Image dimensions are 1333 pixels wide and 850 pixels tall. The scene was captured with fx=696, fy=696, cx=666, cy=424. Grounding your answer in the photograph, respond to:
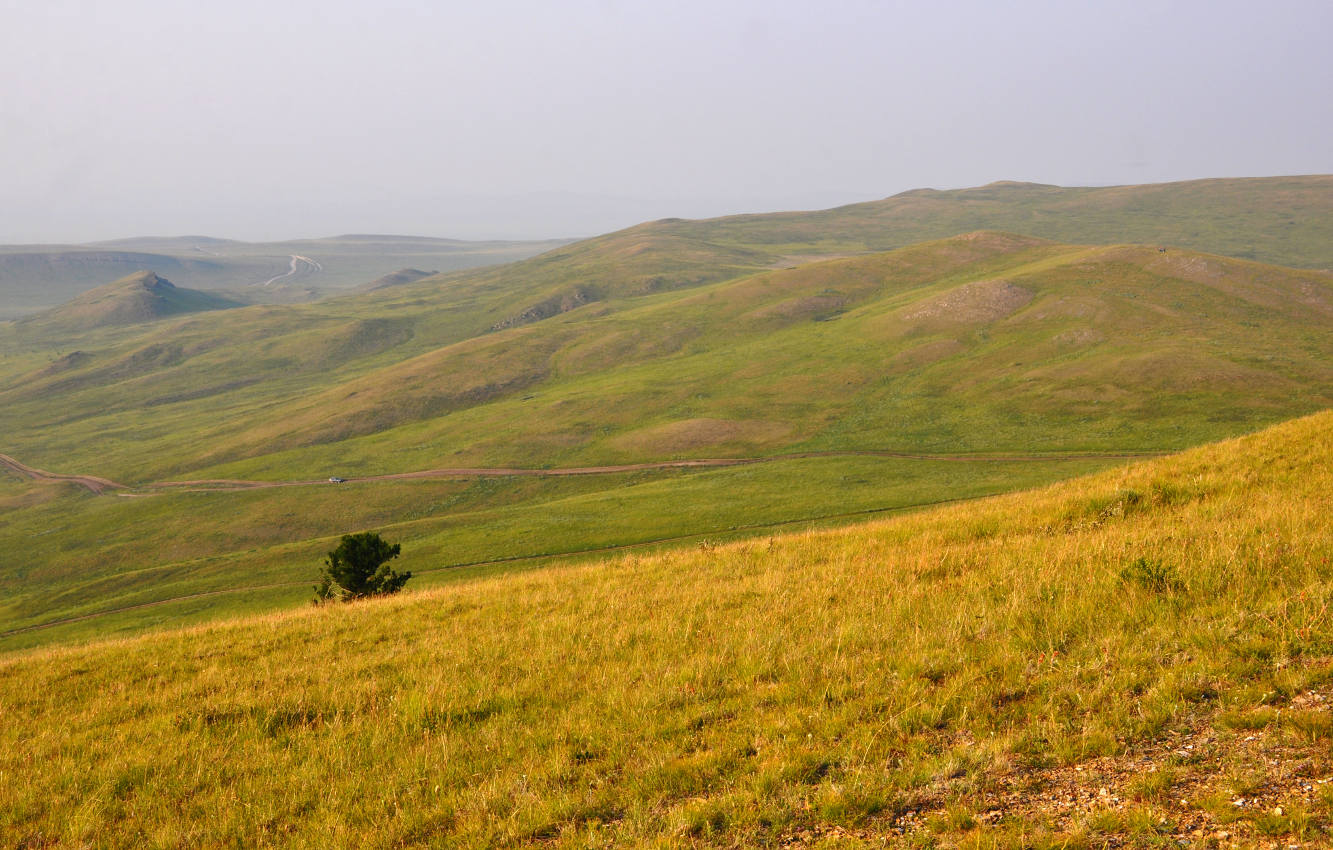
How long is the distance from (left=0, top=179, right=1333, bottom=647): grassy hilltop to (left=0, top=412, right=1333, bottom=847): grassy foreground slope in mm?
36745

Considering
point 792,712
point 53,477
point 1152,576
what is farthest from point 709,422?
point 53,477

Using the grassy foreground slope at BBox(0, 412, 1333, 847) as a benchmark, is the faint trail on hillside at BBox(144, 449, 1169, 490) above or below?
below

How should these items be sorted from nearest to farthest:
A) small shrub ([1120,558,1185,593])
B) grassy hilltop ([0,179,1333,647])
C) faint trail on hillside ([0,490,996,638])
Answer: small shrub ([1120,558,1185,593])
faint trail on hillside ([0,490,996,638])
grassy hilltop ([0,179,1333,647])

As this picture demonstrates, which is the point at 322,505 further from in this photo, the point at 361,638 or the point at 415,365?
the point at 361,638

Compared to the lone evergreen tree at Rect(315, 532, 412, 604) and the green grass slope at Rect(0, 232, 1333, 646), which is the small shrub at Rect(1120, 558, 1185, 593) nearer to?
the lone evergreen tree at Rect(315, 532, 412, 604)

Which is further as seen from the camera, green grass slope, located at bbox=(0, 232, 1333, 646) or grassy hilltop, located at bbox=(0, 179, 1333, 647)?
green grass slope, located at bbox=(0, 232, 1333, 646)

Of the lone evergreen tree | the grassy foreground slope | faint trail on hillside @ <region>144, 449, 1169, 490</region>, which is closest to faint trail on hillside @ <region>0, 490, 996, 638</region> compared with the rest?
faint trail on hillside @ <region>144, 449, 1169, 490</region>

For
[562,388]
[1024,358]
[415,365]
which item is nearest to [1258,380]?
[1024,358]

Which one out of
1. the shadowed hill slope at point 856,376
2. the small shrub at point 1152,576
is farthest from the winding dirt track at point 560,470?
the small shrub at point 1152,576

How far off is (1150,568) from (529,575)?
1570cm

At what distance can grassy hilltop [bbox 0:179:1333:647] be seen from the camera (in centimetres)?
6022

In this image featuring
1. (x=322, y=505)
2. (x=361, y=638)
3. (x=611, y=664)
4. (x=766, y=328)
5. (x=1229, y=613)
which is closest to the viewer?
(x=1229, y=613)

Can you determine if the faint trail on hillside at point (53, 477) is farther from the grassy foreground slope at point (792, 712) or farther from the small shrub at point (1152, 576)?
the small shrub at point (1152, 576)

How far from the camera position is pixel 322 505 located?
8531cm
